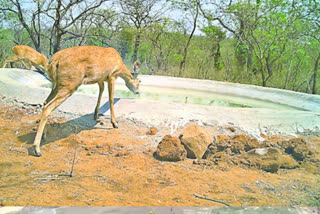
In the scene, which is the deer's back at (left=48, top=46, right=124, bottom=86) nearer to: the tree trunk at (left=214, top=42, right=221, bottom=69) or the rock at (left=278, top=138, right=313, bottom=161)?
the rock at (left=278, top=138, right=313, bottom=161)

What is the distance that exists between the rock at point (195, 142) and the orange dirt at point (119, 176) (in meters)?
0.16

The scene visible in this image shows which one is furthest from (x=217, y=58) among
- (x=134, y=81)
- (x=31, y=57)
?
(x=134, y=81)

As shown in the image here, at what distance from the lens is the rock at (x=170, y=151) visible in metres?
4.23

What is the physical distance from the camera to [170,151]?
167 inches

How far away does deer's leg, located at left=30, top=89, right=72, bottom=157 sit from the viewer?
407 cm

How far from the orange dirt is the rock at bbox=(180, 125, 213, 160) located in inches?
6.4

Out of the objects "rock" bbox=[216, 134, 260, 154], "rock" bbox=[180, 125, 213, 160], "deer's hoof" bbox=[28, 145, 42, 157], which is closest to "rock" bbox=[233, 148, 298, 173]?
"rock" bbox=[216, 134, 260, 154]

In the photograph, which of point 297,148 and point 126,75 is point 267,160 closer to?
point 297,148

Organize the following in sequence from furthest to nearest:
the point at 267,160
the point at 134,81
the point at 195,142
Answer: the point at 134,81 < the point at 195,142 < the point at 267,160

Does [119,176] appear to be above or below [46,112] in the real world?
below

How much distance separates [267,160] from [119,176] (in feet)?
7.07

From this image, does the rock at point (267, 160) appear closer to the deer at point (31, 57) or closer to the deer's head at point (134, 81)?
the deer's head at point (134, 81)

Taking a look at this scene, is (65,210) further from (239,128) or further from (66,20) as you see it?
(66,20)

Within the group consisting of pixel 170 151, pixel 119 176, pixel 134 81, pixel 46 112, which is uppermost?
pixel 134 81
